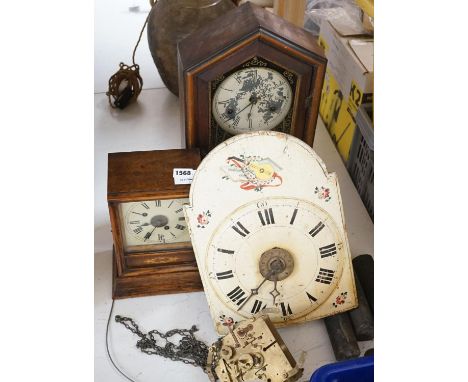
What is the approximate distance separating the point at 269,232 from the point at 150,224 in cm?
26

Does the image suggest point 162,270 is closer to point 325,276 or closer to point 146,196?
point 146,196

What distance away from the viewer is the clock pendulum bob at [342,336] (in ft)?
4.16

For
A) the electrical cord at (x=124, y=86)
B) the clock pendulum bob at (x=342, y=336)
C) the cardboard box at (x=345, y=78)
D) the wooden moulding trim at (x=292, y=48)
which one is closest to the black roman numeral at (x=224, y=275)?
the clock pendulum bob at (x=342, y=336)

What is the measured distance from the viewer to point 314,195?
125 cm

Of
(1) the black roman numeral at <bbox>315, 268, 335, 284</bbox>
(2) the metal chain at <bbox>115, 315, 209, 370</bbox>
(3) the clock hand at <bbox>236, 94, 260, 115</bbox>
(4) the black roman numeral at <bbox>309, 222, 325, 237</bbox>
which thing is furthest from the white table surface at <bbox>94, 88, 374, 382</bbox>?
(3) the clock hand at <bbox>236, 94, 260, 115</bbox>

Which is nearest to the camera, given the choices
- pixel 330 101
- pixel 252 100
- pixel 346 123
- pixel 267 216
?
pixel 267 216

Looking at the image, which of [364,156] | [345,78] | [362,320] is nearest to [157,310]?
[362,320]

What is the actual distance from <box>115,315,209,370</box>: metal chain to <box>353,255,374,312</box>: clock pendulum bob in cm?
37

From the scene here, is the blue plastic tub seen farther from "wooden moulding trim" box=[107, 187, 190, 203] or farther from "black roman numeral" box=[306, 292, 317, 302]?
"wooden moulding trim" box=[107, 187, 190, 203]

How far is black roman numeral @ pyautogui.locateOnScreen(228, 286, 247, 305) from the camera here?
1.28 metres

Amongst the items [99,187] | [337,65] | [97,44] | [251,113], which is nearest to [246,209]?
[251,113]

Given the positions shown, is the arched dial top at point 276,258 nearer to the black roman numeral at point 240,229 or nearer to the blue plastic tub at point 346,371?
the black roman numeral at point 240,229

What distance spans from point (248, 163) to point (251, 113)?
8.2 inches

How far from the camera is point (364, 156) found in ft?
5.42
